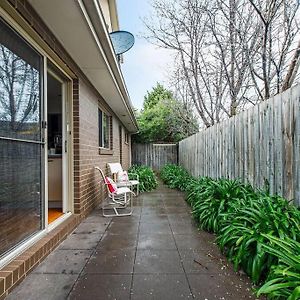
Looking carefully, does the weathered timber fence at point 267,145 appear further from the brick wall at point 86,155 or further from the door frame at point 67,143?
the door frame at point 67,143

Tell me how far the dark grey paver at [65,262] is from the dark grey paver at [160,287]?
65cm

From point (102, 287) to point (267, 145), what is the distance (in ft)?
8.27

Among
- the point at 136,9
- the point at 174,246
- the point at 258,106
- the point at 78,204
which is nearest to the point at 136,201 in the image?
the point at 78,204

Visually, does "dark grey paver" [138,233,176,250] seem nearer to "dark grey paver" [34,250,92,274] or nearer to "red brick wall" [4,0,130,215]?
"dark grey paver" [34,250,92,274]

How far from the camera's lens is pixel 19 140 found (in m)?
2.68

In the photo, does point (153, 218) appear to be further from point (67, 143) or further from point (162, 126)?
point (162, 126)

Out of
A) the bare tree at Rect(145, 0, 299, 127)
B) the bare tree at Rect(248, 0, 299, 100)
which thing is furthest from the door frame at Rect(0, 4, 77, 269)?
the bare tree at Rect(248, 0, 299, 100)

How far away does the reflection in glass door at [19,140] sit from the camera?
2451 millimetres

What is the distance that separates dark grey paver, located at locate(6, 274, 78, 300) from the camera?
7.38 ft

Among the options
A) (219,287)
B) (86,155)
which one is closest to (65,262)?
(219,287)

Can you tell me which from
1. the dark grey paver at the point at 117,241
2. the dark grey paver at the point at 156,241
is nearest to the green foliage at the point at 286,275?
the dark grey paver at the point at 156,241

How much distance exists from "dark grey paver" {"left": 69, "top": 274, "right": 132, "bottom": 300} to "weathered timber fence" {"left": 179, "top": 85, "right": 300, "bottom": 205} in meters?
1.90

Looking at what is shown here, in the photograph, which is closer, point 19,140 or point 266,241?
point 266,241

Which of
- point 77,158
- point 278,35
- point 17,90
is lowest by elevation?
point 77,158
